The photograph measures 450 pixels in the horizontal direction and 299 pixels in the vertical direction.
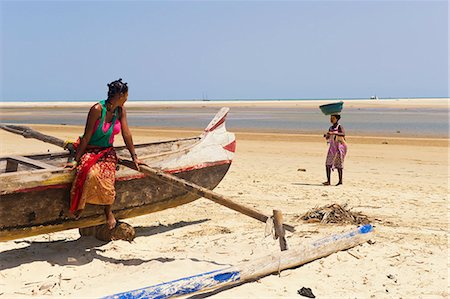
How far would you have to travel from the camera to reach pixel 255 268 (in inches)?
178

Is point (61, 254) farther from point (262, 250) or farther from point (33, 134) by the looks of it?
point (262, 250)

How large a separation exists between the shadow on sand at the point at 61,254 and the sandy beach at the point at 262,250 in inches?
0.4

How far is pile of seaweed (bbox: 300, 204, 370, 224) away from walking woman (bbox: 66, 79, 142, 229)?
96.0 inches

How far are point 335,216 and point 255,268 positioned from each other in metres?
2.28

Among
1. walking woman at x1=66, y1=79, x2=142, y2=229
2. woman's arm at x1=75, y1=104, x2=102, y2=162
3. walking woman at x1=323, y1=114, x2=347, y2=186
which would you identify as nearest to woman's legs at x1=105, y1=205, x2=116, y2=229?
walking woman at x1=66, y1=79, x2=142, y2=229

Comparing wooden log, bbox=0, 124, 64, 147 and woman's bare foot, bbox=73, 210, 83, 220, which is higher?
wooden log, bbox=0, 124, 64, 147

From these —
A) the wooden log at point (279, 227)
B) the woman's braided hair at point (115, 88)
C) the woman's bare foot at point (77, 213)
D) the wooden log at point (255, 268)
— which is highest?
the woman's braided hair at point (115, 88)

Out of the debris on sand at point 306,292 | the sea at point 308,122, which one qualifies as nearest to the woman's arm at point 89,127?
the debris on sand at point 306,292

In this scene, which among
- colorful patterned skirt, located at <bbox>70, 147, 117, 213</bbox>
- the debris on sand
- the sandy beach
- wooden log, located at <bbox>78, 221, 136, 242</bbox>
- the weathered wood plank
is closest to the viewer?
the debris on sand

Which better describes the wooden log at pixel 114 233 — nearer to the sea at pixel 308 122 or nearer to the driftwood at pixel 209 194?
the driftwood at pixel 209 194

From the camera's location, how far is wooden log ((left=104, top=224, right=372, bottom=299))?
3.84 metres

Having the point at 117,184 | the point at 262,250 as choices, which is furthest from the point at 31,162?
the point at 262,250

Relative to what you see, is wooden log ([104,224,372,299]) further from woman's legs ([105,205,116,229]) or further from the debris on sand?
woman's legs ([105,205,116,229])

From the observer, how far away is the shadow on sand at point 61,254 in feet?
17.1
